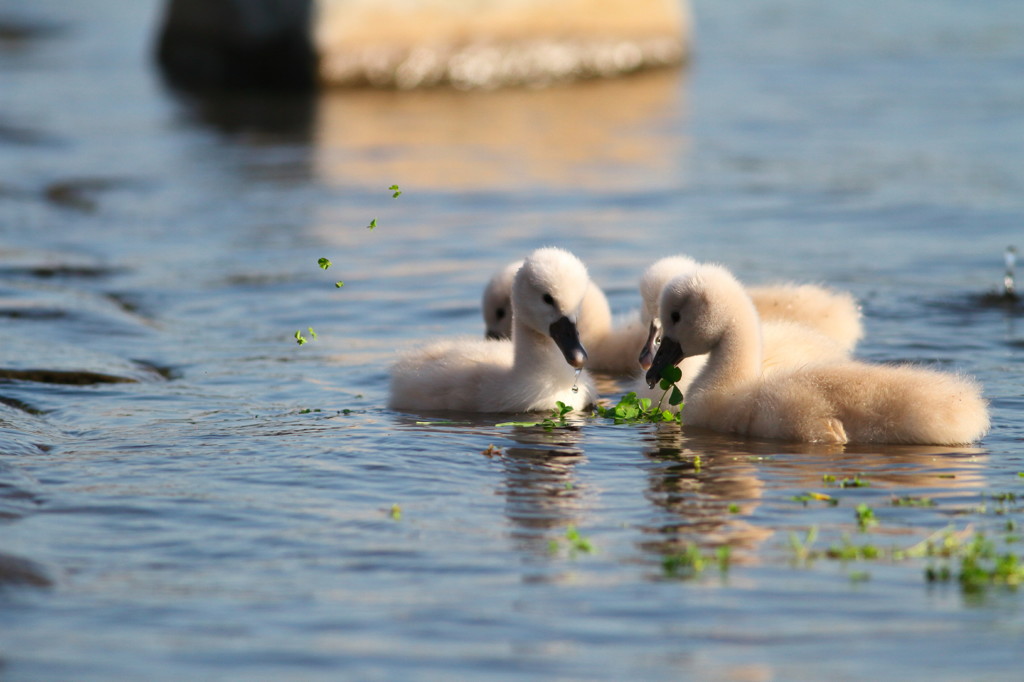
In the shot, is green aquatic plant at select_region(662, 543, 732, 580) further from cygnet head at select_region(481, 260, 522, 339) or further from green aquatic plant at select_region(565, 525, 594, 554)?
cygnet head at select_region(481, 260, 522, 339)

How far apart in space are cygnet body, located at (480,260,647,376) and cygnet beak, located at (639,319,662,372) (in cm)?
98

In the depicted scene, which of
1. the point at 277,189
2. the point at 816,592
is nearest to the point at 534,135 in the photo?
the point at 277,189

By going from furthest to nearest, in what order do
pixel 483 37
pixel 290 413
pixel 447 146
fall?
pixel 483 37
pixel 447 146
pixel 290 413

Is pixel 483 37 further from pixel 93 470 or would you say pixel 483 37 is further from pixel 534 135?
pixel 93 470

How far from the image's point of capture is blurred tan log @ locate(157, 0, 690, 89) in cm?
2211

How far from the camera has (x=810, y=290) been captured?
9188 millimetres

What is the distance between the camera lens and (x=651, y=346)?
7820 mm

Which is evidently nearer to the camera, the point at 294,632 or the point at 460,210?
the point at 294,632

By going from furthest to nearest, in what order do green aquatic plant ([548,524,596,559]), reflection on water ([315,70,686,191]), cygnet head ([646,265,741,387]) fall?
reflection on water ([315,70,686,191]) → cygnet head ([646,265,741,387]) → green aquatic plant ([548,524,596,559])

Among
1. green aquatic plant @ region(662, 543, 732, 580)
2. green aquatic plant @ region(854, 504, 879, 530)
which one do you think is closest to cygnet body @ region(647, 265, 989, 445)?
green aquatic plant @ region(854, 504, 879, 530)

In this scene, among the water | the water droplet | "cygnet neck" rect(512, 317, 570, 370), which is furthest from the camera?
the water droplet

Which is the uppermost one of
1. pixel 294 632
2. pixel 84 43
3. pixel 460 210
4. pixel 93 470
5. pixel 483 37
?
pixel 84 43

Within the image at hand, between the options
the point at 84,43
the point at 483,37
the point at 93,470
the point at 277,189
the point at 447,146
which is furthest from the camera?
the point at 84,43

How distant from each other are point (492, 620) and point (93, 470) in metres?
2.51
